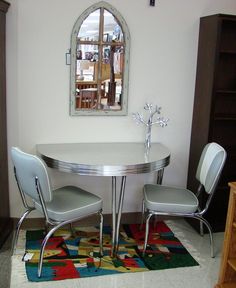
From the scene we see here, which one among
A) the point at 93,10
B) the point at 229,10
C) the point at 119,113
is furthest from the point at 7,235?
the point at 229,10

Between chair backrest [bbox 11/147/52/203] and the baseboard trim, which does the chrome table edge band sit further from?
the baseboard trim

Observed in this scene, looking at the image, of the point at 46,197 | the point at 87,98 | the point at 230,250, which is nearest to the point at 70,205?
the point at 46,197

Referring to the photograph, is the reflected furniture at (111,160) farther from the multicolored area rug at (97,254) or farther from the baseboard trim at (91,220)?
the baseboard trim at (91,220)

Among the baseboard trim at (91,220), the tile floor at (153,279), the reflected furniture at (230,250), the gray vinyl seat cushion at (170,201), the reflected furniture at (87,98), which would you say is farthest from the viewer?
the baseboard trim at (91,220)

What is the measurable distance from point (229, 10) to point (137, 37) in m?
0.87

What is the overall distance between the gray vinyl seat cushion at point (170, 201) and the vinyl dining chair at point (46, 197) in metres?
0.40

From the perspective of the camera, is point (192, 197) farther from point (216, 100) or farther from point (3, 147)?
point (3, 147)

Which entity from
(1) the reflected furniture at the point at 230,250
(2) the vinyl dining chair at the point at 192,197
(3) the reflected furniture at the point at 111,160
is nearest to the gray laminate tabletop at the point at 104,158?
(3) the reflected furniture at the point at 111,160

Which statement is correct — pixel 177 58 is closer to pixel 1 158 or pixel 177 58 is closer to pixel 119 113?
pixel 119 113

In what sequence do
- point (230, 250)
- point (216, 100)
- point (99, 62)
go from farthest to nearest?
point (216, 100)
point (99, 62)
point (230, 250)

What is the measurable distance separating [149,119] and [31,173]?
1149 millimetres

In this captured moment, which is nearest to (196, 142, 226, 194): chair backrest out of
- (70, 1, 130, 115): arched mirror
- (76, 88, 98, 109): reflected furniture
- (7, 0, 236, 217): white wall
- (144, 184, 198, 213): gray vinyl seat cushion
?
(144, 184, 198, 213): gray vinyl seat cushion

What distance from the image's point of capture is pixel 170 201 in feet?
8.86

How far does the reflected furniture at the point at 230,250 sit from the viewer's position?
2.16 meters
